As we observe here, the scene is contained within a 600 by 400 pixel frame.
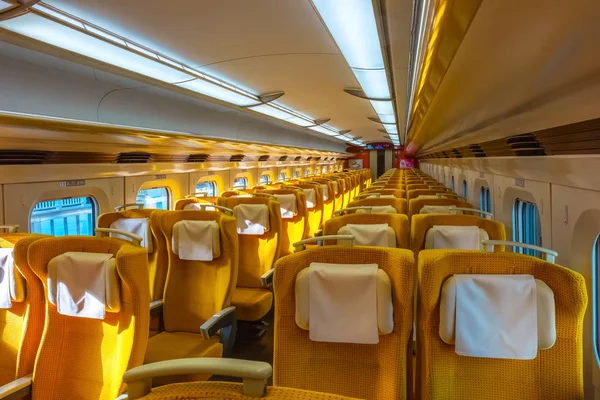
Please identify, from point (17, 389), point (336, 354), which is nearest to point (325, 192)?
point (336, 354)

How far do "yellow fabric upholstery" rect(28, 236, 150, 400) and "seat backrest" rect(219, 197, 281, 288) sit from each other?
2612 millimetres

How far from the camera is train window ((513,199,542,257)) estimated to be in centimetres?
512

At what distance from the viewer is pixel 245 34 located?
9.21 feet

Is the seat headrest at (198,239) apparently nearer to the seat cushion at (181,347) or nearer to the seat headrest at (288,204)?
the seat cushion at (181,347)

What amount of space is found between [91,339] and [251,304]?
1.98m

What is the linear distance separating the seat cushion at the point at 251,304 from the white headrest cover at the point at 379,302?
2.32m

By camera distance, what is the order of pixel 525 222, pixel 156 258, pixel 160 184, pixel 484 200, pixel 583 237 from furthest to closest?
pixel 484 200 < pixel 160 184 < pixel 525 222 < pixel 156 258 < pixel 583 237

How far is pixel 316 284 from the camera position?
210cm

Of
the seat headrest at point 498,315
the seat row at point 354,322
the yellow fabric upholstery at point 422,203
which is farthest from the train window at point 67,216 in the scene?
the seat headrest at point 498,315

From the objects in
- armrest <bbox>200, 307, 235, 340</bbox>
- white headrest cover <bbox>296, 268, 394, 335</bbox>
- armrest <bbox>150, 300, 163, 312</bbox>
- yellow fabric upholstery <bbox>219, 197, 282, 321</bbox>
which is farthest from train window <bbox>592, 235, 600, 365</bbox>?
armrest <bbox>150, 300, 163, 312</bbox>

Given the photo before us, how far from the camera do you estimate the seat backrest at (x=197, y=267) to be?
12.2 feet

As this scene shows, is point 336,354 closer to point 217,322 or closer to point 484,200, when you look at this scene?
point 217,322

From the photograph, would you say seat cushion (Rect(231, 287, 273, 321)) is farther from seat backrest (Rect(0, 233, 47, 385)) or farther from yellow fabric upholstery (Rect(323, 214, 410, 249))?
seat backrest (Rect(0, 233, 47, 385))

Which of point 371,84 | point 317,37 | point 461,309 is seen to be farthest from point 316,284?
point 371,84
